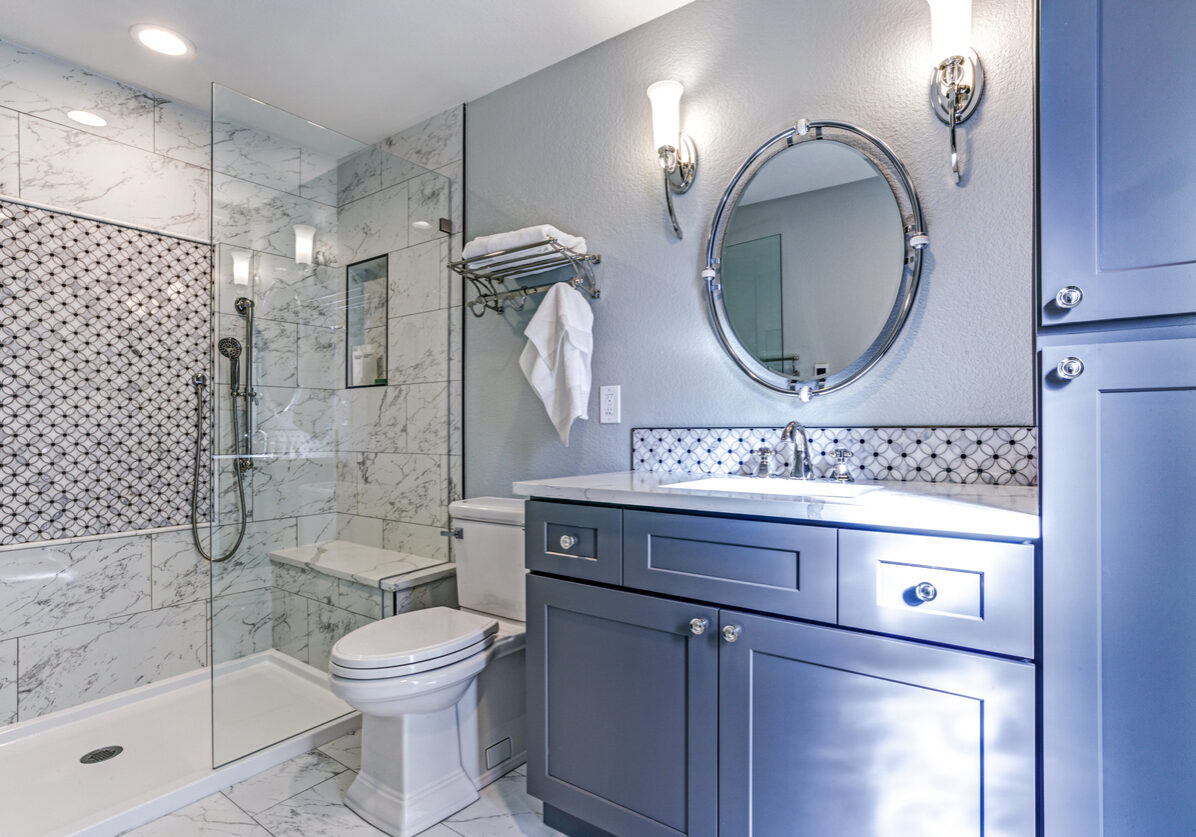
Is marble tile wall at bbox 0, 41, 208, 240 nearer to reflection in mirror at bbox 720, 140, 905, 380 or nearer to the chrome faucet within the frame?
reflection in mirror at bbox 720, 140, 905, 380

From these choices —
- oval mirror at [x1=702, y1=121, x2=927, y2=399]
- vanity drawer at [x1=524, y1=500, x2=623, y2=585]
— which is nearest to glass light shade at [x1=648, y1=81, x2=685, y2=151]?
oval mirror at [x1=702, y1=121, x2=927, y2=399]

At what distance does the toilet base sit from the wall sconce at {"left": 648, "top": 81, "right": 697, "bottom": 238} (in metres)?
1.69

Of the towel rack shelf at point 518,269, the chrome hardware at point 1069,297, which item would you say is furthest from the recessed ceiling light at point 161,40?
the chrome hardware at point 1069,297

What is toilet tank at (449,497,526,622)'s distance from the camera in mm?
2105

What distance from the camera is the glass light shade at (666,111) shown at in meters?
1.89

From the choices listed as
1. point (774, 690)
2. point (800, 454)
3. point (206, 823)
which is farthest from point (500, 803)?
point (800, 454)

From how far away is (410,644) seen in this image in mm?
1738

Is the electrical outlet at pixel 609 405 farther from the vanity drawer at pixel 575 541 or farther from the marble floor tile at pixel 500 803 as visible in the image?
the marble floor tile at pixel 500 803

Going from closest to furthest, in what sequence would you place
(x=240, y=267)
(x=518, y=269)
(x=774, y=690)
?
(x=774, y=690) < (x=240, y=267) < (x=518, y=269)

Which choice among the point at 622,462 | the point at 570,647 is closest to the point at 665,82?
the point at 622,462

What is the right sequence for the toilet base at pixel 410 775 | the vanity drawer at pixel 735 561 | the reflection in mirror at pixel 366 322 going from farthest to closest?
the reflection in mirror at pixel 366 322 → the toilet base at pixel 410 775 → the vanity drawer at pixel 735 561

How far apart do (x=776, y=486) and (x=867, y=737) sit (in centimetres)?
59

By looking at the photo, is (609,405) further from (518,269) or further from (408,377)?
(408,377)

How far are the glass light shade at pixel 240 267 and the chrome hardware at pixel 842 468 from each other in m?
1.92
